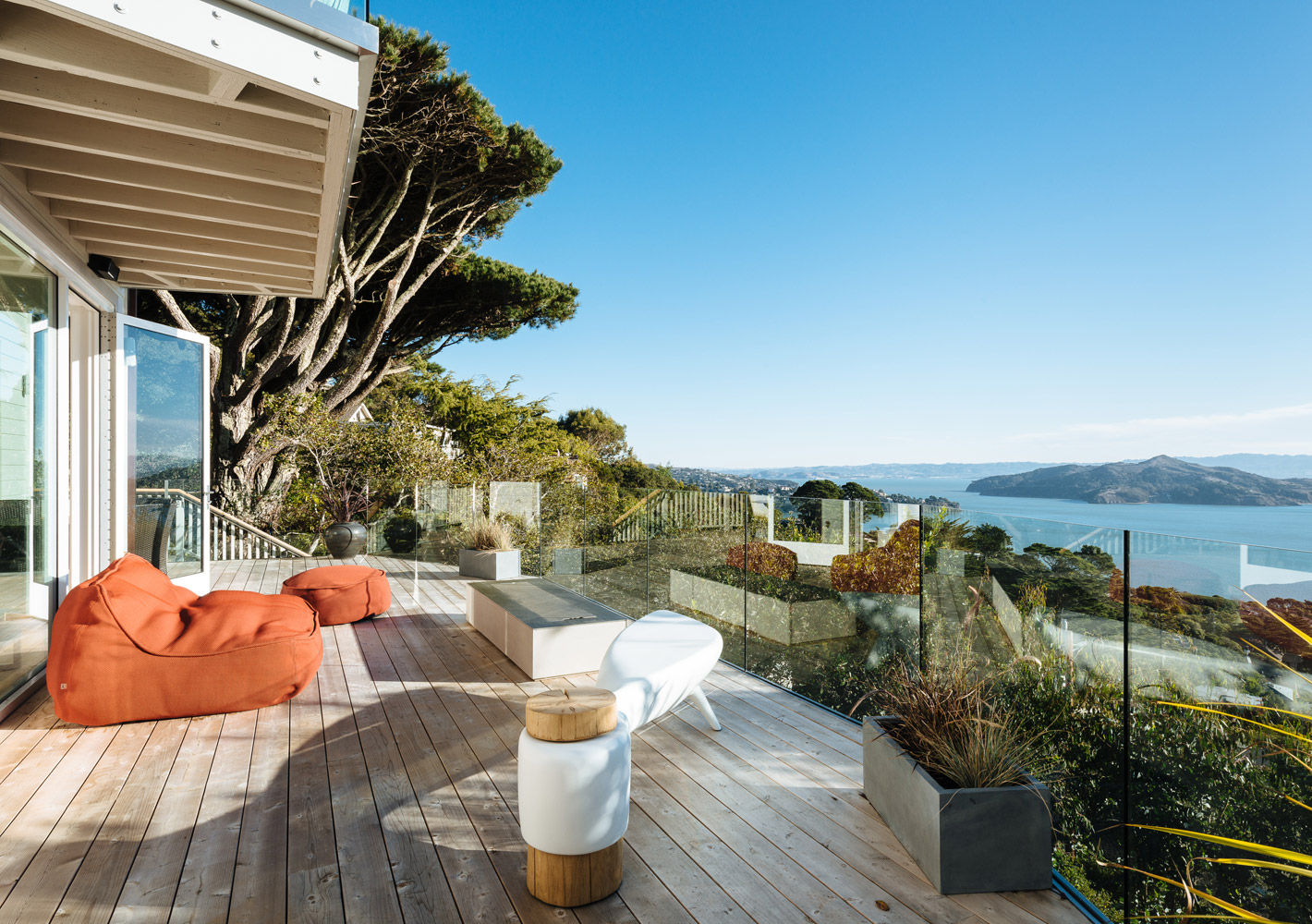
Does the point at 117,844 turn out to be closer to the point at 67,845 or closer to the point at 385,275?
the point at 67,845

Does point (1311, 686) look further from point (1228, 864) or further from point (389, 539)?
point (389, 539)

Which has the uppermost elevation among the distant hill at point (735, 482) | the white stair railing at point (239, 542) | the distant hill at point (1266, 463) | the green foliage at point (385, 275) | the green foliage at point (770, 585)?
the green foliage at point (385, 275)

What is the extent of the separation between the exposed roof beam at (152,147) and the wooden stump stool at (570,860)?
2.69m

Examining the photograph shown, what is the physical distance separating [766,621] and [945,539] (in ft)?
4.82

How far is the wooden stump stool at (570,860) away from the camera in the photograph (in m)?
1.92

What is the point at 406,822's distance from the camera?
237 centimetres

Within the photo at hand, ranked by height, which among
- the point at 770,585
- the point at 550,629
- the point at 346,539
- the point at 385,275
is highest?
the point at 385,275

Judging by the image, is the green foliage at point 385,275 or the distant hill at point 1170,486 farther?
the distant hill at point 1170,486

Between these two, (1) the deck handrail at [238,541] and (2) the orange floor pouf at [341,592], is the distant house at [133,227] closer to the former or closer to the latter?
(2) the orange floor pouf at [341,592]

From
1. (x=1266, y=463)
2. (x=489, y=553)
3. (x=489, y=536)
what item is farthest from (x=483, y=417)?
(x=1266, y=463)

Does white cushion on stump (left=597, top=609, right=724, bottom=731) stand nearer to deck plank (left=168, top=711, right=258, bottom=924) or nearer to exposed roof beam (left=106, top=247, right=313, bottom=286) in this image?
deck plank (left=168, top=711, right=258, bottom=924)

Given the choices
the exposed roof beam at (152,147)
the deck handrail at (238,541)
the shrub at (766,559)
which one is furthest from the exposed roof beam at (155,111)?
the deck handrail at (238,541)

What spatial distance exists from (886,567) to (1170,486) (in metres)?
24.1

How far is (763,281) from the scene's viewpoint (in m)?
28.1
